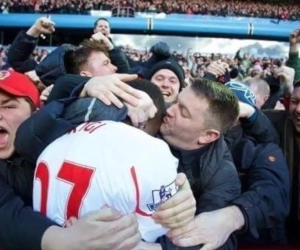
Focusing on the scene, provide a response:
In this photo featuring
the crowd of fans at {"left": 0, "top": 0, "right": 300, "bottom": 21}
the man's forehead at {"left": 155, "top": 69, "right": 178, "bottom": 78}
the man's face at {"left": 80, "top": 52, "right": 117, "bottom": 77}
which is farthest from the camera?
the crowd of fans at {"left": 0, "top": 0, "right": 300, "bottom": 21}

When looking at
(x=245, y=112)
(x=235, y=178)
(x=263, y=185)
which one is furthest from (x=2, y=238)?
(x=245, y=112)

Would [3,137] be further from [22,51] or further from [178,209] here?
[22,51]

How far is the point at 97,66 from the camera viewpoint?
2459 millimetres

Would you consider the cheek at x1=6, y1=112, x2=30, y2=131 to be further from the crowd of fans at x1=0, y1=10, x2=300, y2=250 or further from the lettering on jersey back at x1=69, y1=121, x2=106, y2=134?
the lettering on jersey back at x1=69, y1=121, x2=106, y2=134

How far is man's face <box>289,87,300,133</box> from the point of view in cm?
214

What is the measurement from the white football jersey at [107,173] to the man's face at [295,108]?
3.45 ft

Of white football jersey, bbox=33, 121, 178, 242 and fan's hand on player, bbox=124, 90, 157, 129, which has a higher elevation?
fan's hand on player, bbox=124, 90, 157, 129

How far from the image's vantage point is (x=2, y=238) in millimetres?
1316

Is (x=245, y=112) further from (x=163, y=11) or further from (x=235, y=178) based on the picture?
(x=163, y=11)

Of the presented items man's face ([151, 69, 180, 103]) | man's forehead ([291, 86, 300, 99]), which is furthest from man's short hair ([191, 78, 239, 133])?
man's face ([151, 69, 180, 103])

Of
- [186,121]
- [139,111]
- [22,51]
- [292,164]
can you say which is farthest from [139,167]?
[22,51]

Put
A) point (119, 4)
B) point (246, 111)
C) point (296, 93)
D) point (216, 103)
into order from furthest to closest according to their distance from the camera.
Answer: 1. point (119, 4)
2. point (296, 93)
3. point (246, 111)
4. point (216, 103)

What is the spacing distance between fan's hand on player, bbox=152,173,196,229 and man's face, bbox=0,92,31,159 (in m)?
0.60

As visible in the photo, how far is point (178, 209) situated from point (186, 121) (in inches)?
19.3
